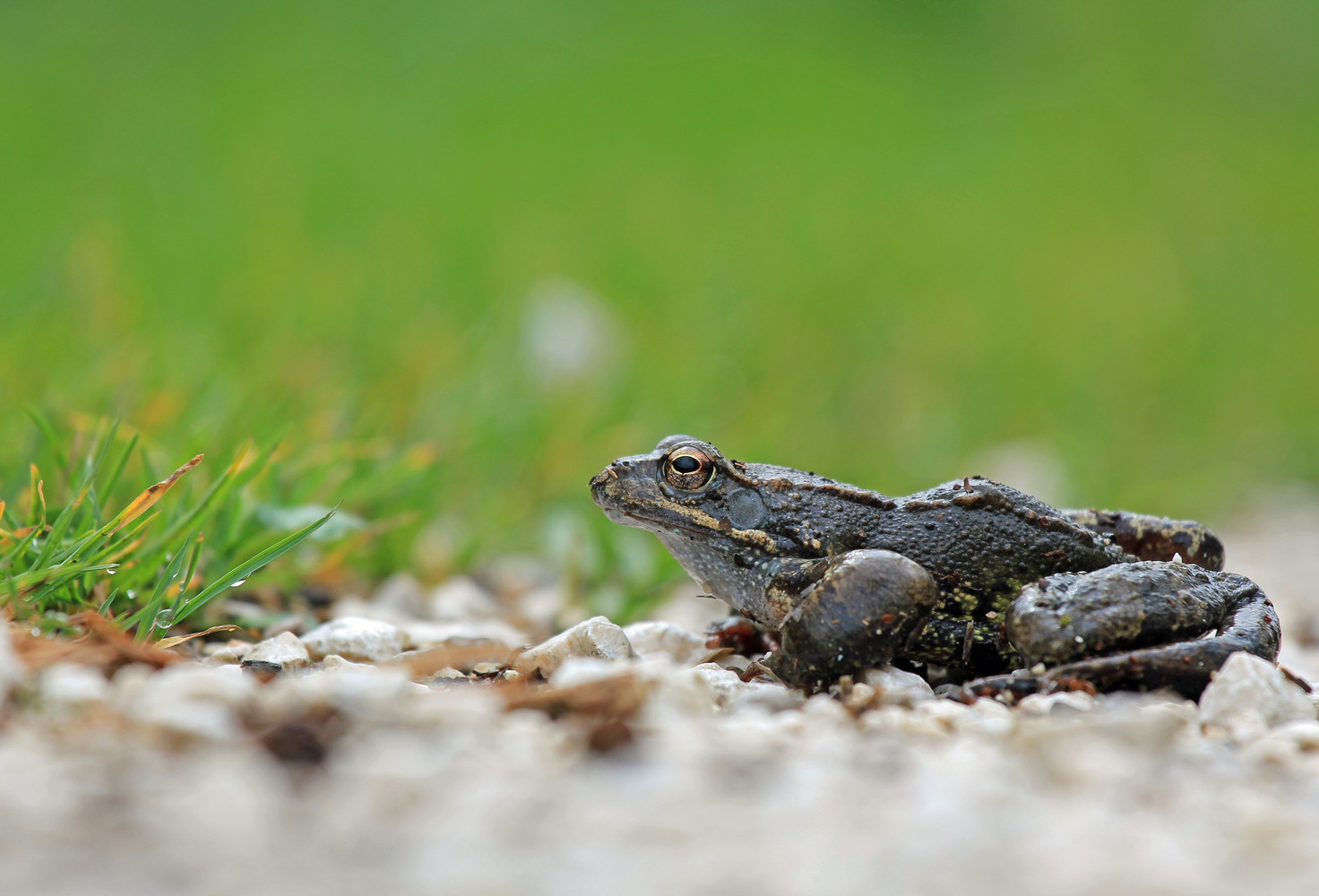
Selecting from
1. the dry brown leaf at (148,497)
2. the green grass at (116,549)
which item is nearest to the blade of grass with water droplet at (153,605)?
the green grass at (116,549)

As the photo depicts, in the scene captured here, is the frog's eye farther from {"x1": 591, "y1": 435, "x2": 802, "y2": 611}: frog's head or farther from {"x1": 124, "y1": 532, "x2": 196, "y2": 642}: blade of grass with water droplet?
{"x1": 124, "y1": 532, "x2": 196, "y2": 642}: blade of grass with water droplet

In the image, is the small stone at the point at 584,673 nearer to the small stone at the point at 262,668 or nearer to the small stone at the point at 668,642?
the small stone at the point at 262,668

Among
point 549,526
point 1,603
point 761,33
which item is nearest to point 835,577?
point 1,603

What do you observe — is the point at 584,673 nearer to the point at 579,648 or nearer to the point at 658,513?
the point at 579,648

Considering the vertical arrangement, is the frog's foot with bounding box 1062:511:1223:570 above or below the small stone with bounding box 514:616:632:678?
above

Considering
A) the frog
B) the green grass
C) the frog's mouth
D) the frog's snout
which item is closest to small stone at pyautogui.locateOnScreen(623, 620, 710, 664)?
the frog

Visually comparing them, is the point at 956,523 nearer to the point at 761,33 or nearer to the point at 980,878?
the point at 980,878

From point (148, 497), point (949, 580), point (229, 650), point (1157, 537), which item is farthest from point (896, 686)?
point (148, 497)
